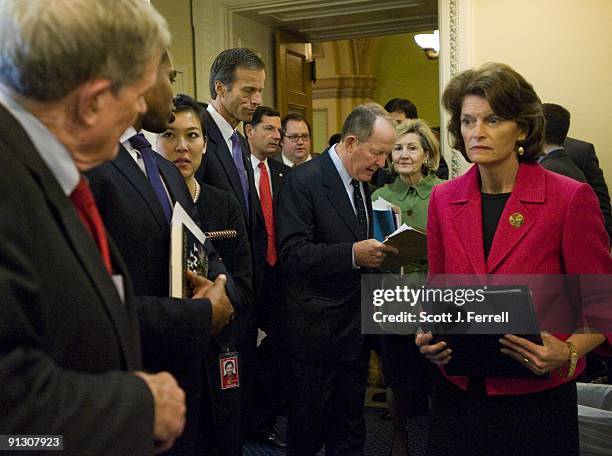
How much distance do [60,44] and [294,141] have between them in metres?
4.48

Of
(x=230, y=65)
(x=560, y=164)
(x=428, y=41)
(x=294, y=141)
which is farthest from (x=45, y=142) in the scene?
(x=428, y=41)

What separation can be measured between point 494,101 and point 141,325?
1118 mm

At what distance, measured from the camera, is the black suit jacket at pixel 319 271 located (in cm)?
292

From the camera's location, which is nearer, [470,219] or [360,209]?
[470,219]

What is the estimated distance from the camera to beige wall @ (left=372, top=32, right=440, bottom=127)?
12891 millimetres

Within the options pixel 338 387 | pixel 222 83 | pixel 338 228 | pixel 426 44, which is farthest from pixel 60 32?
pixel 426 44

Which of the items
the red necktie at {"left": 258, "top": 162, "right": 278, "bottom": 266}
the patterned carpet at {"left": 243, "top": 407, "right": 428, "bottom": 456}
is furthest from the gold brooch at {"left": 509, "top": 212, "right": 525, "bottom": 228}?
the patterned carpet at {"left": 243, "top": 407, "right": 428, "bottom": 456}

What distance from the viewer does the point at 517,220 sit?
1.84 meters

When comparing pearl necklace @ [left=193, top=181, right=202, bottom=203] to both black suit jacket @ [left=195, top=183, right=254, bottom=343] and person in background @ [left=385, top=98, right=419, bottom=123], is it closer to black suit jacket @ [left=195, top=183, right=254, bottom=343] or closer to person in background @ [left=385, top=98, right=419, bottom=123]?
black suit jacket @ [left=195, top=183, right=254, bottom=343]

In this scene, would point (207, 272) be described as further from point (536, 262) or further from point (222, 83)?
point (222, 83)

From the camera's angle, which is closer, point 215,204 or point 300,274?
point 215,204

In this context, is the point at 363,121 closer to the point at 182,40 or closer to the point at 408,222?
the point at 408,222

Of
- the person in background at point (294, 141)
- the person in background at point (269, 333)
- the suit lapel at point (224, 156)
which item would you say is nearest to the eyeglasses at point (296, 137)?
the person in background at point (294, 141)

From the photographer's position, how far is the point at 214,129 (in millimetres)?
3174
